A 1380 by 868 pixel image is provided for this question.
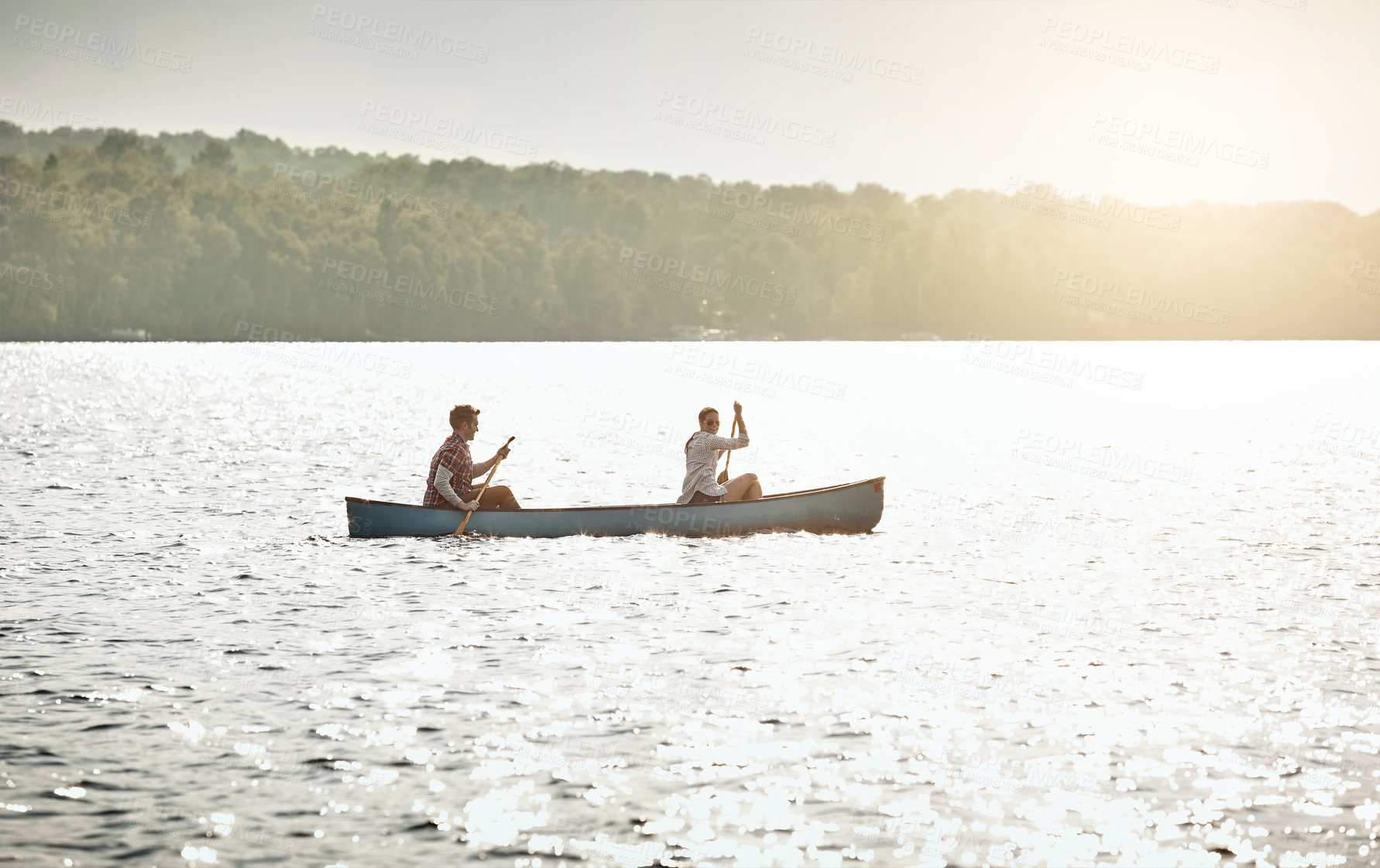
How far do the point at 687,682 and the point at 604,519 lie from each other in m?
8.88

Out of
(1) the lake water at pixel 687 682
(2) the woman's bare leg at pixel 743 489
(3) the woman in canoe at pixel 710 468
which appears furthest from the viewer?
(2) the woman's bare leg at pixel 743 489

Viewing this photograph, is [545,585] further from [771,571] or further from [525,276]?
[525,276]

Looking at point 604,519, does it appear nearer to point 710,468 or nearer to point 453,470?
point 710,468

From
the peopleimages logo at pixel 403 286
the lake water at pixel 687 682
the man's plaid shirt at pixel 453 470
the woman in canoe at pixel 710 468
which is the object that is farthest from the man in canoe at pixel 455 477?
the peopleimages logo at pixel 403 286

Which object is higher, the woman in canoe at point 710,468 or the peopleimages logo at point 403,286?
the peopleimages logo at point 403,286

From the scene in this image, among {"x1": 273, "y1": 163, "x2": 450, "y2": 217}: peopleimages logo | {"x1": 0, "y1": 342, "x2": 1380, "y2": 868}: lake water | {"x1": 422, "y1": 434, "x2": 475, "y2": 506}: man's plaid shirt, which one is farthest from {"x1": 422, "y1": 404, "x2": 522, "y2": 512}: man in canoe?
{"x1": 273, "y1": 163, "x2": 450, "y2": 217}: peopleimages logo

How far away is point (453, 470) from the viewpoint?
20.4m

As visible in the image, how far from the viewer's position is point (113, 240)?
13788 centimetres

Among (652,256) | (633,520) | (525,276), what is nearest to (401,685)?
(633,520)

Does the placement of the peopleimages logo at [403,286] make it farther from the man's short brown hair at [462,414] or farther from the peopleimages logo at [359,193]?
the man's short brown hair at [462,414]

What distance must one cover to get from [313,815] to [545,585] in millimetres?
9163

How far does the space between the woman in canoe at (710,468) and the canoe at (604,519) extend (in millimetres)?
232

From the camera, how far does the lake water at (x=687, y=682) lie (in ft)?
27.1

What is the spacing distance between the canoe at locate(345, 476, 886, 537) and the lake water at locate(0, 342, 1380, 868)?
1.24 ft
